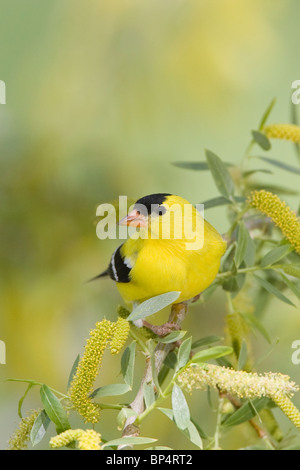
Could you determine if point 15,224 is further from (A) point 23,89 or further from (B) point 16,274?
(A) point 23,89

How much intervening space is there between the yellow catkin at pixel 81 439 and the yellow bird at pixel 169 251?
45 centimetres

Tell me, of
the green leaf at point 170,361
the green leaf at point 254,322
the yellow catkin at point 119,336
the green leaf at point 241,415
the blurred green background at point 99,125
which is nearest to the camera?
the yellow catkin at point 119,336

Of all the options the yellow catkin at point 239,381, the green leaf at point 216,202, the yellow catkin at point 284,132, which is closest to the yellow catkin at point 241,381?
the yellow catkin at point 239,381

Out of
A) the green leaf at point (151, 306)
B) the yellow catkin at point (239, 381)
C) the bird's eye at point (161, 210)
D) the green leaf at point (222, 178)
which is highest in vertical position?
the green leaf at point (222, 178)

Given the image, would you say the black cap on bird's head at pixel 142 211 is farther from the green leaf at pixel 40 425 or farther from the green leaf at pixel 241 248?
the green leaf at pixel 40 425

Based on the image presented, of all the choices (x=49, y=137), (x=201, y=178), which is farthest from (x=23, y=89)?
(x=201, y=178)

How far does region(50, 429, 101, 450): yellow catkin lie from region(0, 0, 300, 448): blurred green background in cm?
99

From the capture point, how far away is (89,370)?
0.82 m

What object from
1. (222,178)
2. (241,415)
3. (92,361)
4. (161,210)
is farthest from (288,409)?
(222,178)

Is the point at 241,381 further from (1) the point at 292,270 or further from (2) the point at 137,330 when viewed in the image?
(1) the point at 292,270

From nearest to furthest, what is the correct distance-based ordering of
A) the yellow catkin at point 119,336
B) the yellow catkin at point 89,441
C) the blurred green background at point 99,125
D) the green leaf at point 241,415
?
the yellow catkin at point 89,441 → the yellow catkin at point 119,336 → the green leaf at point 241,415 → the blurred green background at point 99,125

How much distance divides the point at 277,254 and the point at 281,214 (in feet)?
0.29

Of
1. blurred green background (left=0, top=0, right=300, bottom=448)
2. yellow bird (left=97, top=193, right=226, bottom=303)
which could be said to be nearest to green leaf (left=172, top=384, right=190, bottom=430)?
yellow bird (left=97, top=193, right=226, bottom=303)

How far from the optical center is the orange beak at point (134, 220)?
1161 mm
